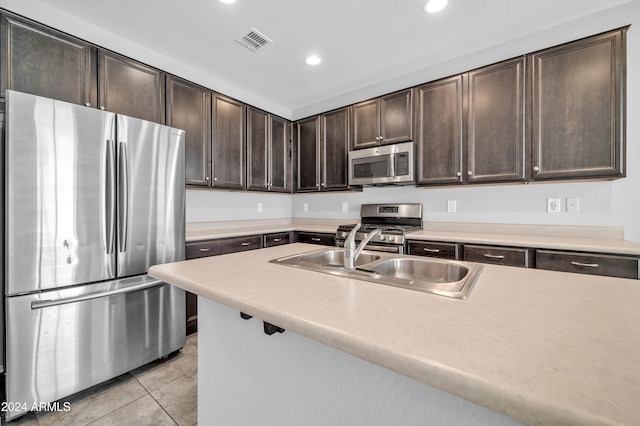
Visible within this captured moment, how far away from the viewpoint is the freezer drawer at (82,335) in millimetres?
1485

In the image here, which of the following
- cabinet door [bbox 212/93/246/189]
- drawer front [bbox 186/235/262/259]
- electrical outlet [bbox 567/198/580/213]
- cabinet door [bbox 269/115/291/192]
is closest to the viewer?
electrical outlet [bbox 567/198/580/213]

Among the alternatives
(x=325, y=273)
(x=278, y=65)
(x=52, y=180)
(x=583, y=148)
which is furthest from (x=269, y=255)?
(x=583, y=148)

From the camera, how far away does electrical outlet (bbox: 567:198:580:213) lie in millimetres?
2281

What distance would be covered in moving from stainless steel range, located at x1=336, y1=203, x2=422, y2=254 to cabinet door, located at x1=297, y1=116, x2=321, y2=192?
812mm

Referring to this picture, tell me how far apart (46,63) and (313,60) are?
2164 mm

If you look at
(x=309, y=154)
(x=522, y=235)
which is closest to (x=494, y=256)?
(x=522, y=235)

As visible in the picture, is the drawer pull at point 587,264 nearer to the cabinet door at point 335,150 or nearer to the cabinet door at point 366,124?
the cabinet door at point 366,124

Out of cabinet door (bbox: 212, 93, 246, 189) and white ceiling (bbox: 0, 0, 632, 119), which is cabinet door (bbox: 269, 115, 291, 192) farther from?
white ceiling (bbox: 0, 0, 632, 119)

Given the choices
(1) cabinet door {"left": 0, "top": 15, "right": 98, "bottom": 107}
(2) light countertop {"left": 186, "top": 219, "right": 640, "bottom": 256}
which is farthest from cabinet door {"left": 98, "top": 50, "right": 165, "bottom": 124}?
(2) light countertop {"left": 186, "top": 219, "right": 640, "bottom": 256}

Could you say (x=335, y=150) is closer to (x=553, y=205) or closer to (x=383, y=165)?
(x=383, y=165)

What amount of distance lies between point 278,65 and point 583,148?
2884mm

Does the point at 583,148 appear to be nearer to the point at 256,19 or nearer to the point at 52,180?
the point at 256,19

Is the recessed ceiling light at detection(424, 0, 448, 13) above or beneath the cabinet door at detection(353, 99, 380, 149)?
above

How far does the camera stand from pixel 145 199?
1.96m
